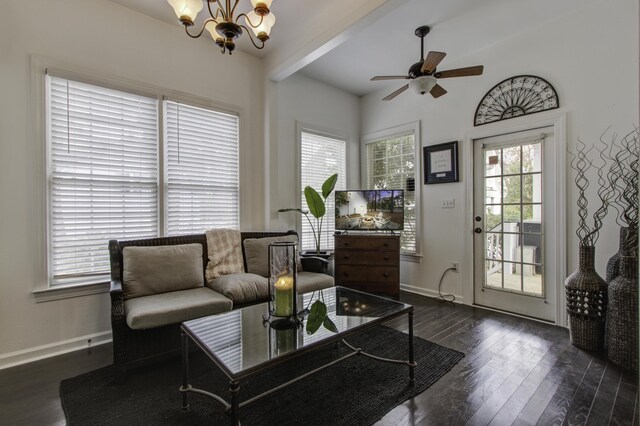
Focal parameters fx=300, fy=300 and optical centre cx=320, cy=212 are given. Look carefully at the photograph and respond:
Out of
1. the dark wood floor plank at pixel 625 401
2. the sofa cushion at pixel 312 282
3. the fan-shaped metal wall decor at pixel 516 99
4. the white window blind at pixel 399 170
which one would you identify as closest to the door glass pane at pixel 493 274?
the white window blind at pixel 399 170

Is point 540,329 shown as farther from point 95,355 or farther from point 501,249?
point 95,355

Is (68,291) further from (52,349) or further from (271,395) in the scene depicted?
(271,395)

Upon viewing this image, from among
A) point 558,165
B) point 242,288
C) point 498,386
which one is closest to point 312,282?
point 242,288

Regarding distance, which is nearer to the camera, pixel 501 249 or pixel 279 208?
pixel 501 249

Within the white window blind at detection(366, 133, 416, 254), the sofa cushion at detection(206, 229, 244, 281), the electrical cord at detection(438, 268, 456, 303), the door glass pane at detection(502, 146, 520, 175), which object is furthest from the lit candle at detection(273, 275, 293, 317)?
the door glass pane at detection(502, 146, 520, 175)

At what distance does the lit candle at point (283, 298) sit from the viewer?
5.89 ft

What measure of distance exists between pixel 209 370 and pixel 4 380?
1.37 metres

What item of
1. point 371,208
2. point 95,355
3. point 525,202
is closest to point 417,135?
point 371,208

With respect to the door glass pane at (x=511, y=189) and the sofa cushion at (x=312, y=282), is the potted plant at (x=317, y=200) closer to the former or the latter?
the sofa cushion at (x=312, y=282)

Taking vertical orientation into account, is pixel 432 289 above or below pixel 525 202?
below

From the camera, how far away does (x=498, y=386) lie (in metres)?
1.94

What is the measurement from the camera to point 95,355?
2436 millimetres

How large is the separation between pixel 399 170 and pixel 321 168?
114 centimetres

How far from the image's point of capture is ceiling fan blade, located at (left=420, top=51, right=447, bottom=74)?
2.46 m
